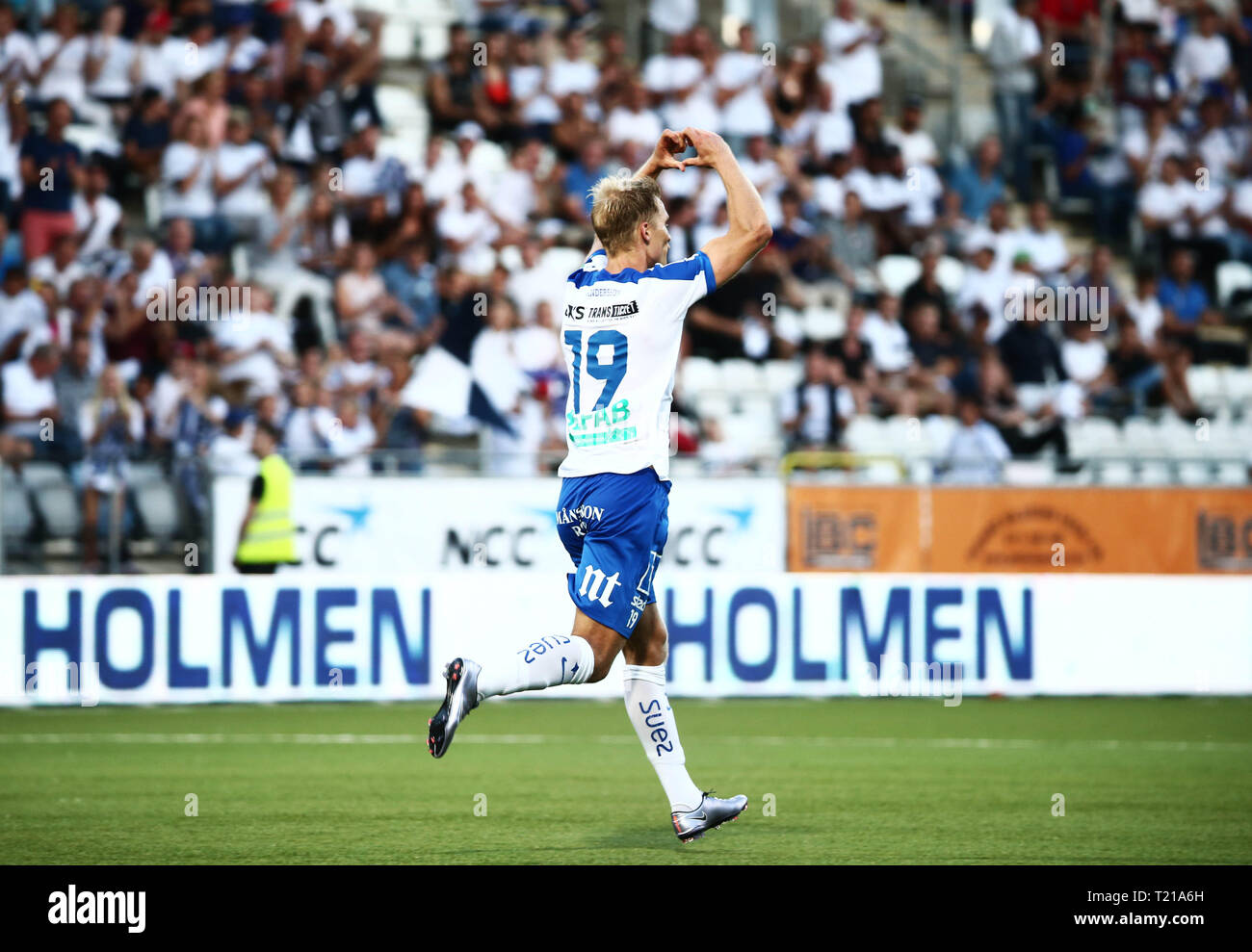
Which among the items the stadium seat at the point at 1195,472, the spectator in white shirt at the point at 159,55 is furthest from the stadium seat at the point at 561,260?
the stadium seat at the point at 1195,472

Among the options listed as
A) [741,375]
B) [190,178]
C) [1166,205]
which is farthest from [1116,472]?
[190,178]

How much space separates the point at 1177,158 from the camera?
71.2 feet

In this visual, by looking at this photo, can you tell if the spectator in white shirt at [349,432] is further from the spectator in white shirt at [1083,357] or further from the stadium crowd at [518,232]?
the spectator in white shirt at [1083,357]

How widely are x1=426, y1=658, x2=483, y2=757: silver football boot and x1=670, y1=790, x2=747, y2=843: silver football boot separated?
3.81 ft

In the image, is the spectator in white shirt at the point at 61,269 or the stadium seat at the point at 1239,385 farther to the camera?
the stadium seat at the point at 1239,385

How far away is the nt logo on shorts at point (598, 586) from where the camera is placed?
7.08 metres

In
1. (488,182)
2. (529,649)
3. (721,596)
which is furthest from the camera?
(488,182)

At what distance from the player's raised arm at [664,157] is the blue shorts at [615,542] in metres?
0.96

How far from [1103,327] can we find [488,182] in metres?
6.59

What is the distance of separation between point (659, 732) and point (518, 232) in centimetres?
1156

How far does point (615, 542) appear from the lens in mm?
7121

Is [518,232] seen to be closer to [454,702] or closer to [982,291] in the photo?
[982,291]

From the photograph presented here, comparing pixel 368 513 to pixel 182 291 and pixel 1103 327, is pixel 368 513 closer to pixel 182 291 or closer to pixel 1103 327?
pixel 182 291
